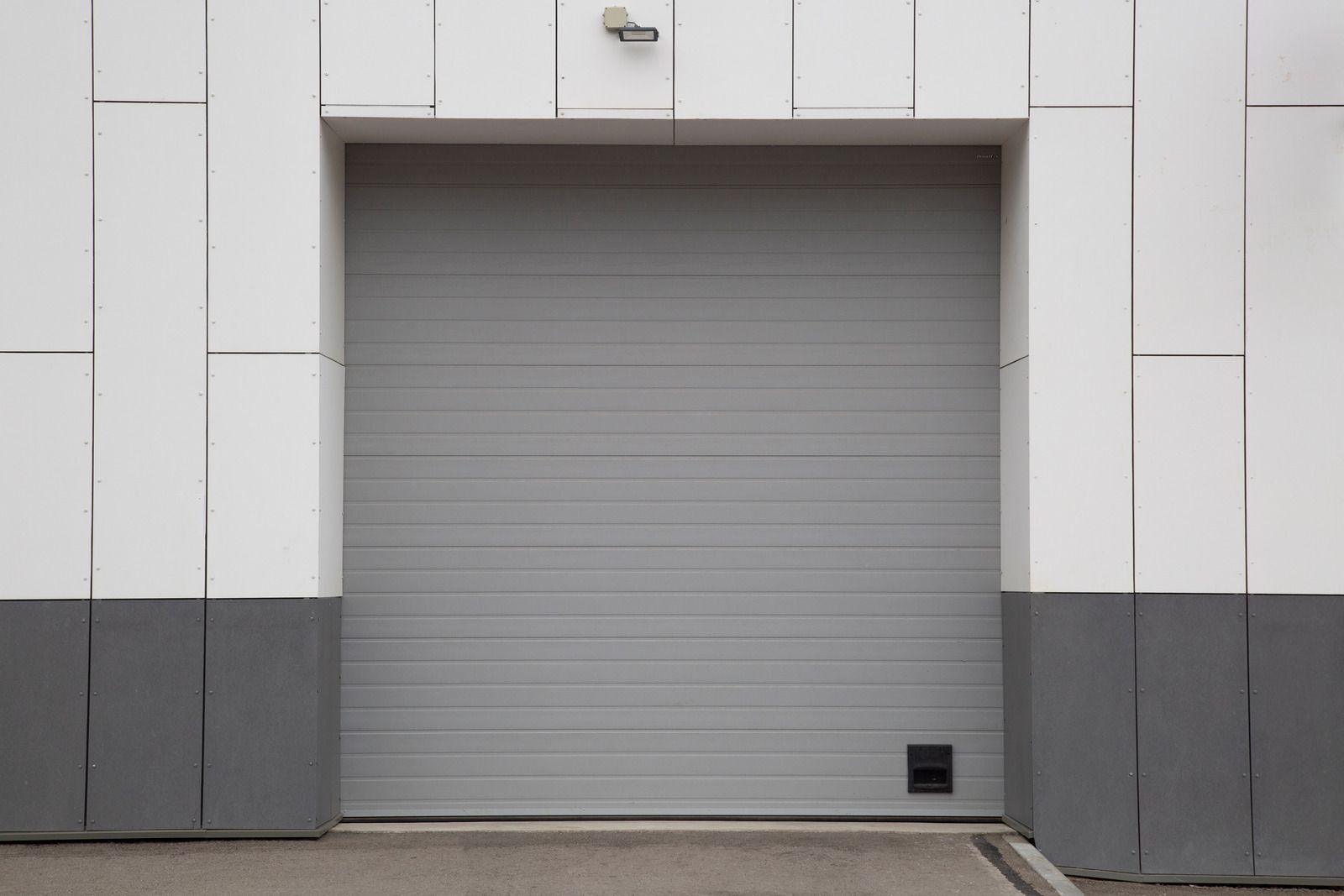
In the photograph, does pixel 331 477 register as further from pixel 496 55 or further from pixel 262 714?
pixel 496 55

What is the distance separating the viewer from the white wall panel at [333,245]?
688 centimetres

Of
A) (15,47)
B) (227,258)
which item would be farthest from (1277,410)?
(15,47)

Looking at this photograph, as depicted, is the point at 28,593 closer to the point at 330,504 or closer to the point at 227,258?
the point at 330,504

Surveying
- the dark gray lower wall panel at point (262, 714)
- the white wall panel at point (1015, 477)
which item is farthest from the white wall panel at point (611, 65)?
the dark gray lower wall panel at point (262, 714)

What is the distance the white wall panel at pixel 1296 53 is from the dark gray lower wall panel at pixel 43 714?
7025 millimetres

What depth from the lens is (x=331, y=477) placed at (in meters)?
7.04

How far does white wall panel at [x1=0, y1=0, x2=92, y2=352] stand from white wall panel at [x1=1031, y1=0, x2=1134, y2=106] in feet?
17.0

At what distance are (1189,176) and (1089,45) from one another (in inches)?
35.3

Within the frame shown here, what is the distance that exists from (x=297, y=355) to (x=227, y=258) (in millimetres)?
646

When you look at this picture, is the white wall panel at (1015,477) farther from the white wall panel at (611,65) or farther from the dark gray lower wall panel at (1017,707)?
the white wall panel at (611,65)

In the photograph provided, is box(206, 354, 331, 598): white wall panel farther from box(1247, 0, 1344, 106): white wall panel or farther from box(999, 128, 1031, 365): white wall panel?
box(1247, 0, 1344, 106): white wall panel

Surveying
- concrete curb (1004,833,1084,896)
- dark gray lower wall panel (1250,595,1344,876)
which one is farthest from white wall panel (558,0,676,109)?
concrete curb (1004,833,1084,896)

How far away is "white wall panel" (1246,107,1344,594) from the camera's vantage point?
6711 mm

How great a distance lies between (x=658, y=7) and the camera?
679 centimetres
